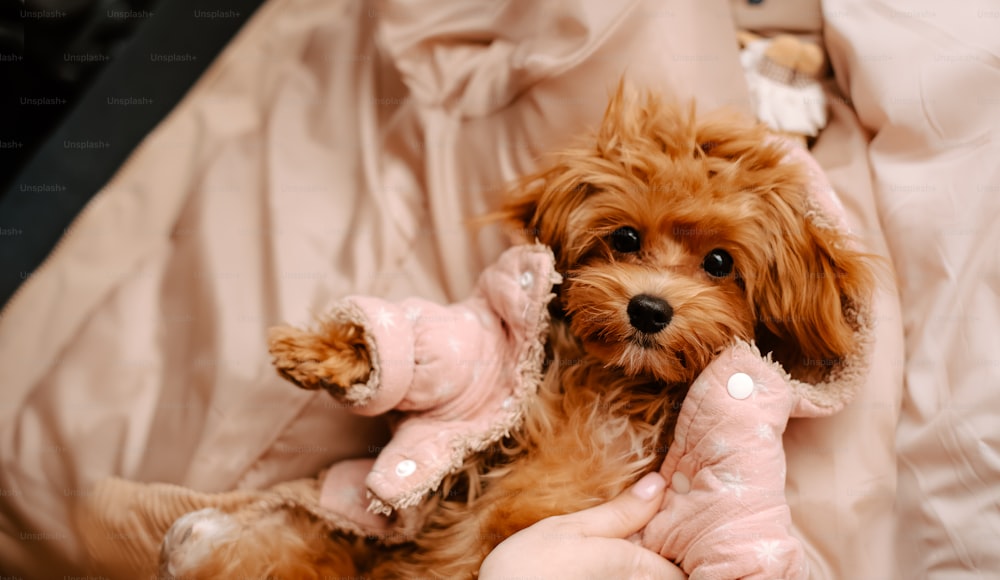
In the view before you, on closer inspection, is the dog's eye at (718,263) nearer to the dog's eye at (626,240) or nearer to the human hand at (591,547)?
the dog's eye at (626,240)

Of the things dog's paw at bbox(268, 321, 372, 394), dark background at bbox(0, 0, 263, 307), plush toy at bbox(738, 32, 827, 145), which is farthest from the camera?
dark background at bbox(0, 0, 263, 307)

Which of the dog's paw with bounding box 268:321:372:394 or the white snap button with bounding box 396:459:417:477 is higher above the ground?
the dog's paw with bounding box 268:321:372:394

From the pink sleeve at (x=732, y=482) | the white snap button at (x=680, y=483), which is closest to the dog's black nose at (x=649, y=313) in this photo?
the pink sleeve at (x=732, y=482)

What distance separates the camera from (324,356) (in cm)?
127

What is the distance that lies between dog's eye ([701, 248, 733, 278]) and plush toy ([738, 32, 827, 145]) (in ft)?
1.76

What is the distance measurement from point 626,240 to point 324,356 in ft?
1.98

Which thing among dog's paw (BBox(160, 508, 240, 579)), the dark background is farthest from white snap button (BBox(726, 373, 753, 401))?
the dark background

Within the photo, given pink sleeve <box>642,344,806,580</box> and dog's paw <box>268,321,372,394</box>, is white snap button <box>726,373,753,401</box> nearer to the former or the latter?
Result: pink sleeve <box>642,344,806,580</box>

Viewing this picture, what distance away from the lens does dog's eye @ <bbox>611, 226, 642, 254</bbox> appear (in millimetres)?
1365

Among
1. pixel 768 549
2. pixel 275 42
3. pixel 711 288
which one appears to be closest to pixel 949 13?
pixel 711 288

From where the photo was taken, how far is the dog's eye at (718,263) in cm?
133

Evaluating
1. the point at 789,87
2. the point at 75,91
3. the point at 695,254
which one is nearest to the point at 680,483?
the point at 695,254

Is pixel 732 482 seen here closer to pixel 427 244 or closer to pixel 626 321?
pixel 626 321

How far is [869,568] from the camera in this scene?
4.46 feet
